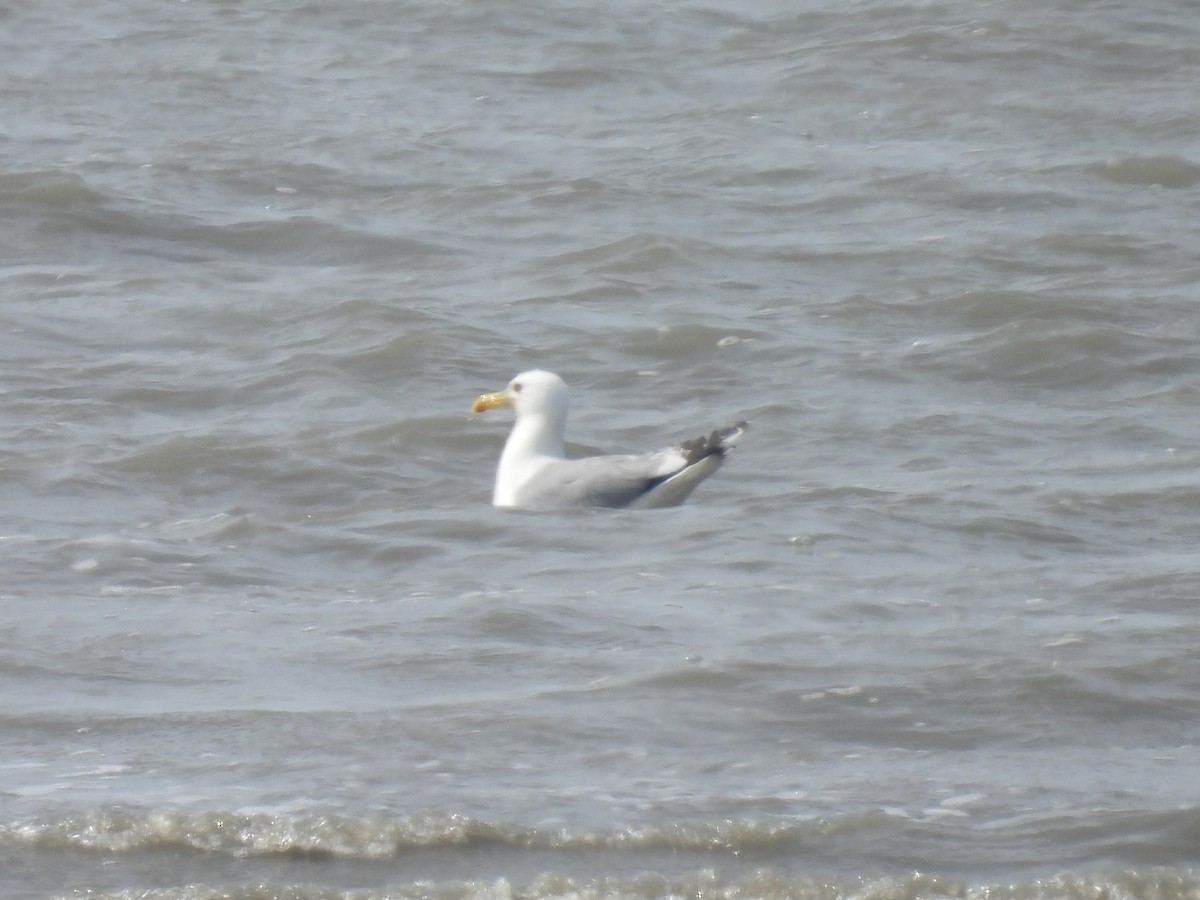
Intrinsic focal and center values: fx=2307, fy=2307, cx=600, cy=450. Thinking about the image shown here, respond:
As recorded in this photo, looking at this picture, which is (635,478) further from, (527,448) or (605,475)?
(527,448)

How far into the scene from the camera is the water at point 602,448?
4918 millimetres

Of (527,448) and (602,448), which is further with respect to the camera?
(602,448)

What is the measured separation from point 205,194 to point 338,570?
8119 millimetres

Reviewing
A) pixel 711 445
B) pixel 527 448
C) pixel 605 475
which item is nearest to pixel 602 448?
pixel 527 448

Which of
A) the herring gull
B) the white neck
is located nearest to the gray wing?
the herring gull

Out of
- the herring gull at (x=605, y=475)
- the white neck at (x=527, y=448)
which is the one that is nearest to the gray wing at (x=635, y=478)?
the herring gull at (x=605, y=475)

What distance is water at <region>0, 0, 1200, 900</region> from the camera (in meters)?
4.92

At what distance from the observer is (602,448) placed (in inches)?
417

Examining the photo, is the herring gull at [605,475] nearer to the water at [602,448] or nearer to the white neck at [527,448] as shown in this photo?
the white neck at [527,448]

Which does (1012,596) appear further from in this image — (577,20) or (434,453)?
A: (577,20)

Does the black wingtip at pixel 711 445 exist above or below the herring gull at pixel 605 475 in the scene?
above

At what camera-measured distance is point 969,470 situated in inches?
379

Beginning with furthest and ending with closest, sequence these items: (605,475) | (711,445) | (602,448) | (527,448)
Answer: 1. (602,448)
2. (527,448)
3. (605,475)
4. (711,445)

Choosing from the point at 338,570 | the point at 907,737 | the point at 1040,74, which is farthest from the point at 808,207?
the point at 907,737
